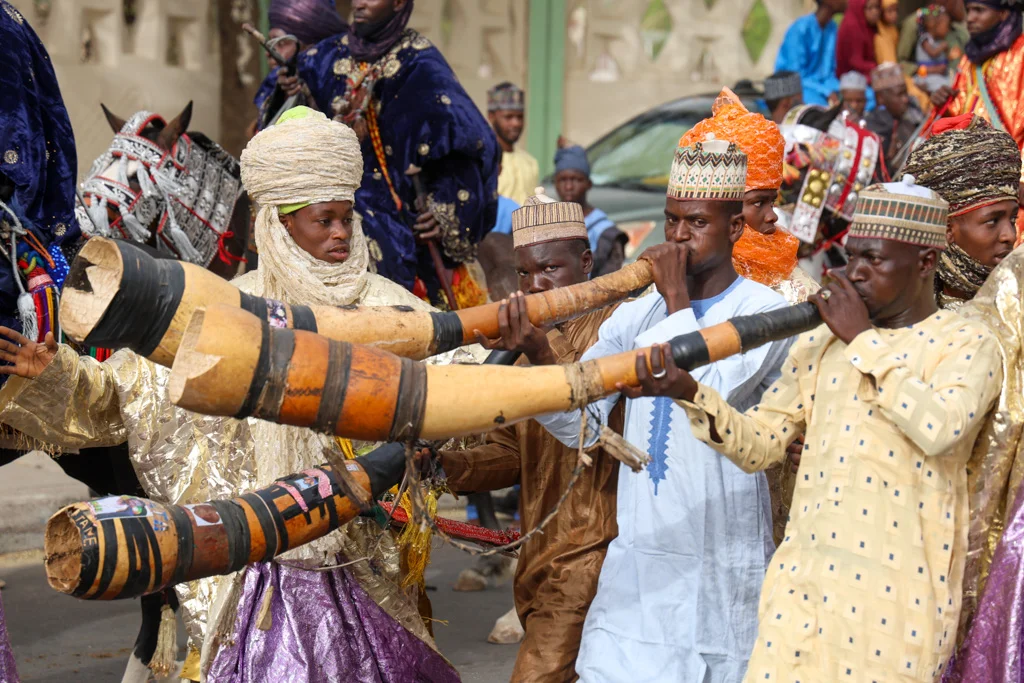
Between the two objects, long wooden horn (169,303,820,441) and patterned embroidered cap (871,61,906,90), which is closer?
A: long wooden horn (169,303,820,441)

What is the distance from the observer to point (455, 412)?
10.2 ft

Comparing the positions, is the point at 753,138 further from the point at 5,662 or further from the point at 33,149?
the point at 5,662

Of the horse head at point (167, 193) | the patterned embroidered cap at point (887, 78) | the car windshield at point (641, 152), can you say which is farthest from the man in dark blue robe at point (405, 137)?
the car windshield at point (641, 152)

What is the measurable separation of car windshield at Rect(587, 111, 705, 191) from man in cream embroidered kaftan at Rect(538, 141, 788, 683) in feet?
30.7

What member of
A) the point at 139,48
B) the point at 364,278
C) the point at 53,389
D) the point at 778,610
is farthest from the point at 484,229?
the point at 139,48

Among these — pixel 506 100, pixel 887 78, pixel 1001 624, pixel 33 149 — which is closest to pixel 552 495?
pixel 1001 624

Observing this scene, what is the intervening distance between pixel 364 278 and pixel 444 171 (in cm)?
262

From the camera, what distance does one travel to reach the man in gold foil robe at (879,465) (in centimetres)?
337

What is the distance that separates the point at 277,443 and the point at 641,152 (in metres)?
9.75

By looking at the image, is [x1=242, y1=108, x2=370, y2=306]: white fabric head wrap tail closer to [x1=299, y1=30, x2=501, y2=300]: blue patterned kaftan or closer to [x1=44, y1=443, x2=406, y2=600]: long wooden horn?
[x1=44, y1=443, x2=406, y2=600]: long wooden horn

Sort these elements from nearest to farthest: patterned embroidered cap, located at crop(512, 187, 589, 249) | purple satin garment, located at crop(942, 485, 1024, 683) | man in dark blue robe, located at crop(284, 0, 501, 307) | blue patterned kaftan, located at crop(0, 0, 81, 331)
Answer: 1. purple satin garment, located at crop(942, 485, 1024, 683)
2. patterned embroidered cap, located at crop(512, 187, 589, 249)
3. blue patterned kaftan, located at crop(0, 0, 81, 331)
4. man in dark blue robe, located at crop(284, 0, 501, 307)

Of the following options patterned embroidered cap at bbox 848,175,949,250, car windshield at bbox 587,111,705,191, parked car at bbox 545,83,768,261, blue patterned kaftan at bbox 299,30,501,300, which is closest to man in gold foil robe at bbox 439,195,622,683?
patterned embroidered cap at bbox 848,175,949,250

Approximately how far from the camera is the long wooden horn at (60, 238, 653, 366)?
3111 mm

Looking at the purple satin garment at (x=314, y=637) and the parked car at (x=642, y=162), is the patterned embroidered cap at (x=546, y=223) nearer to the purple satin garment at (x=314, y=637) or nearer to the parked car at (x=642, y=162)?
the purple satin garment at (x=314, y=637)
